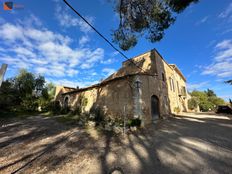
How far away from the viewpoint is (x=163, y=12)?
819cm

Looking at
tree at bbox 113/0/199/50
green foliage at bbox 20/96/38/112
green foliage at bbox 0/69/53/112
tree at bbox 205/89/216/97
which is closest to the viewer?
tree at bbox 113/0/199/50

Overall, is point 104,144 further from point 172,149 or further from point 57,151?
point 172,149

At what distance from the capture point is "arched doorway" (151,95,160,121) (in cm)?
1153

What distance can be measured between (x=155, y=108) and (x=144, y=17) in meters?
7.76

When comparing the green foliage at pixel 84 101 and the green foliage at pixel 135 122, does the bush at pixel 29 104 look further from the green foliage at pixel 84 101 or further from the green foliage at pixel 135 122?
the green foliage at pixel 135 122

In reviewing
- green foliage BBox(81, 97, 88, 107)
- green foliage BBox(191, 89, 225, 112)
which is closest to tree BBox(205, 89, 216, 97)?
green foliage BBox(191, 89, 225, 112)

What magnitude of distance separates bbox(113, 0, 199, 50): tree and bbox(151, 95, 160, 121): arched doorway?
17.6 feet

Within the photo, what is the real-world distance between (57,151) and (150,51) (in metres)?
13.8

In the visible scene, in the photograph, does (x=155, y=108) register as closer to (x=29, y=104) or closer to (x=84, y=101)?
(x=84, y=101)

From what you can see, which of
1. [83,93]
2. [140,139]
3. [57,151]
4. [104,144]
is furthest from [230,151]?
[83,93]

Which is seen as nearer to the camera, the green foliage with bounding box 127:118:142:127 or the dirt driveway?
the dirt driveway

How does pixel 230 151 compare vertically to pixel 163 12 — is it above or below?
below

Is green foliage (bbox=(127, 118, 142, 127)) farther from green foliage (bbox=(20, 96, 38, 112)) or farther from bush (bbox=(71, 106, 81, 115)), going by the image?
green foliage (bbox=(20, 96, 38, 112))

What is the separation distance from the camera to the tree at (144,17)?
25.9 ft
